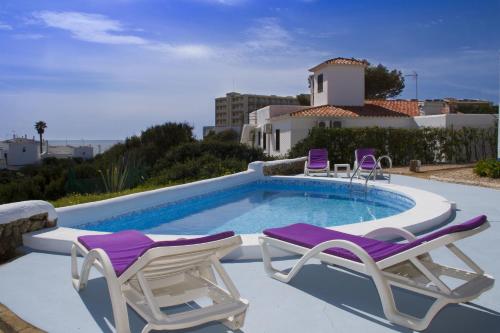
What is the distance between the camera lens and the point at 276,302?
4113 millimetres

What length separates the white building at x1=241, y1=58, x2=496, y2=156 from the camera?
25844 millimetres

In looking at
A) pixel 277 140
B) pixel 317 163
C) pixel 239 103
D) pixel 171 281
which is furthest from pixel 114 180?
pixel 239 103

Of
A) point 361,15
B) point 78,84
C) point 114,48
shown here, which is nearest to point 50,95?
point 78,84

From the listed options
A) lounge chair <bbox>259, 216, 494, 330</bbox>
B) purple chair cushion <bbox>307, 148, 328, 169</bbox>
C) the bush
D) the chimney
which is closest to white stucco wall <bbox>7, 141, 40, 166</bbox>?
the chimney

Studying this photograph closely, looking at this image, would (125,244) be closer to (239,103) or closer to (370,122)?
(370,122)

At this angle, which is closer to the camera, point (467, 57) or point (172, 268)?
point (172, 268)

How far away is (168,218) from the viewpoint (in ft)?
33.2

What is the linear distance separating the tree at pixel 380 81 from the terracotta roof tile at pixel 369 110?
15.0 metres

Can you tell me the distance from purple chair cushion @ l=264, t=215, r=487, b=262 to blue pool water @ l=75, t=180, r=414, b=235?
155 inches

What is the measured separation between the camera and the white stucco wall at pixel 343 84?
2864 cm

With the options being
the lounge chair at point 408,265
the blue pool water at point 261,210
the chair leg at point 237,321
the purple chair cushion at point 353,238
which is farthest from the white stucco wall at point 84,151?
the chair leg at point 237,321

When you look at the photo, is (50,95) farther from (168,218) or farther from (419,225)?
(419,225)

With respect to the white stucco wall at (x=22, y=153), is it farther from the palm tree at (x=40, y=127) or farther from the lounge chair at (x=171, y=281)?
the lounge chair at (x=171, y=281)

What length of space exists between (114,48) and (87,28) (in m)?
3.11
